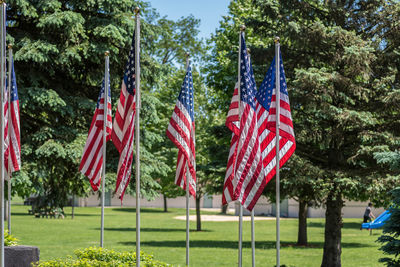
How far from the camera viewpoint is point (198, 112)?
3488 centimetres

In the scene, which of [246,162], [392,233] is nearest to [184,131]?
[246,162]

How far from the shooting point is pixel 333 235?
18781 mm

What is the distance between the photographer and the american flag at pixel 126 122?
10.9 meters

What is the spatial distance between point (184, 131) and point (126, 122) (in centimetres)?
192

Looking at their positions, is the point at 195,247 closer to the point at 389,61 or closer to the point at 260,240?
the point at 260,240

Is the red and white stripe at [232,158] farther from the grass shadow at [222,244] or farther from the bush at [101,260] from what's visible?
the grass shadow at [222,244]

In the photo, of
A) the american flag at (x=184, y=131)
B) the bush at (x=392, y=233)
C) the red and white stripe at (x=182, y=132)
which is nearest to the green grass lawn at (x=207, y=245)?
the american flag at (x=184, y=131)

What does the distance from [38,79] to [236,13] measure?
12.7 meters

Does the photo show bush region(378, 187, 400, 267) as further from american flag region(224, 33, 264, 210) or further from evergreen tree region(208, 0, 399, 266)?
evergreen tree region(208, 0, 399, 266)

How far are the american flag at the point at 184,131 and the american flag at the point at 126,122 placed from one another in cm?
129

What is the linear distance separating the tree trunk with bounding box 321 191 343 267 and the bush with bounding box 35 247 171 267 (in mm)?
8770

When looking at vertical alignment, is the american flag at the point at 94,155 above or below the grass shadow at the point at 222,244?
above

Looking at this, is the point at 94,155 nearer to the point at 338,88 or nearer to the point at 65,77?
the point at 338,88

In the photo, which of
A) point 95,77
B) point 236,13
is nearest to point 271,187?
point 95,77
